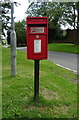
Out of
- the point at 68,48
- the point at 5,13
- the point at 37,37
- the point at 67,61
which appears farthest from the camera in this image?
the point at 68,48

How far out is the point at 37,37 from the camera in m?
3.17

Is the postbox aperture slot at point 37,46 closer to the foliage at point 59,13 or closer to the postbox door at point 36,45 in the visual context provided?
the postbox door at point 36,45

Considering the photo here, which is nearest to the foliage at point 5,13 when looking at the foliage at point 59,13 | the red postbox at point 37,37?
the red postbox at point 37,37

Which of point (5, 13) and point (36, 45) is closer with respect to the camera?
point (36, 45)

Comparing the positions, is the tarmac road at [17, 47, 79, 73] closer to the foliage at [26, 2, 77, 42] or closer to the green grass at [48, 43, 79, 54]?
the green grass at [48, 43, 79, 54]

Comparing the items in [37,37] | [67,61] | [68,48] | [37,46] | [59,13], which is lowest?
[67,61]

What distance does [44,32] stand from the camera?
3158 mm

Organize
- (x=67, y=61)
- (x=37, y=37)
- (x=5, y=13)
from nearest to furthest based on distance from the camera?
(x=37, y=37)
(x=5, y=13)
(x=67, y=61)

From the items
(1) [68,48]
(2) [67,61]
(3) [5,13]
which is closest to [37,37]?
(3) [5,13]

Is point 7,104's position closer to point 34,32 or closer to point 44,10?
point 34,32

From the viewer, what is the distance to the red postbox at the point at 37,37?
122 inches

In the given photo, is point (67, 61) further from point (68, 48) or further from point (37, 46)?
point (68, 48)

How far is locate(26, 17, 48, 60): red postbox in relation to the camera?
3.09 metres

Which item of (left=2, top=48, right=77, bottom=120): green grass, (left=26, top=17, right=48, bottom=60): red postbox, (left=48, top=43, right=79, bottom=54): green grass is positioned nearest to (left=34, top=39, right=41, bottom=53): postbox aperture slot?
(left=26, top=17, right=48, bottom=60): red postbox
